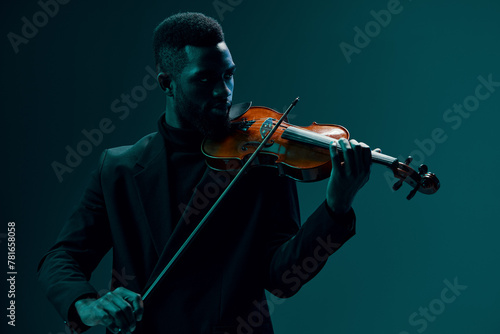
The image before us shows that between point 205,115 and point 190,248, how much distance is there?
253 mm

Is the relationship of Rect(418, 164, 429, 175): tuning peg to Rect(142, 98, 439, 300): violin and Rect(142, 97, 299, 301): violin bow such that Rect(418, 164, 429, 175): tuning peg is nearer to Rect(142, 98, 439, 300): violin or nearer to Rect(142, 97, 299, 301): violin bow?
Rect(142, 98, 439, 300): violin

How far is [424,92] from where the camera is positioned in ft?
6.27

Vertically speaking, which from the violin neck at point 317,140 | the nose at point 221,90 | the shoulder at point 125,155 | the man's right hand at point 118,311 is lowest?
the man's right hand at point 118,311

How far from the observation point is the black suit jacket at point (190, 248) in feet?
3.43

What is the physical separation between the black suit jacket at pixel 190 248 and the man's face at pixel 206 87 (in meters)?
0.10

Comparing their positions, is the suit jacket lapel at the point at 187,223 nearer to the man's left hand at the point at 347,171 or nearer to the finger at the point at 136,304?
the finger at the point at 136,304

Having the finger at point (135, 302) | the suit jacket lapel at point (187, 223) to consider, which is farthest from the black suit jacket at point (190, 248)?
the finger at point (135, 302)

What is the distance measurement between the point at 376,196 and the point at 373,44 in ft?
1.65

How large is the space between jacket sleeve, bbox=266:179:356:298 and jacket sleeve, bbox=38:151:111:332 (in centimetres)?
33

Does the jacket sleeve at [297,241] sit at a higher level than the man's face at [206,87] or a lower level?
lower

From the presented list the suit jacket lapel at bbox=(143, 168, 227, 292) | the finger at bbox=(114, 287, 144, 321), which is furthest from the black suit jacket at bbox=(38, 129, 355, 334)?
the finger at bbox=(114, 287, 144, 321)

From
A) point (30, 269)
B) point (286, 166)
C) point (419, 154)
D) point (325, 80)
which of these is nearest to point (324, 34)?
point (325, 80)

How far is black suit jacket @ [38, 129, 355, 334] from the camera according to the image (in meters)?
1.05

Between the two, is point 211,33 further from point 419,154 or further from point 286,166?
point 419,154
